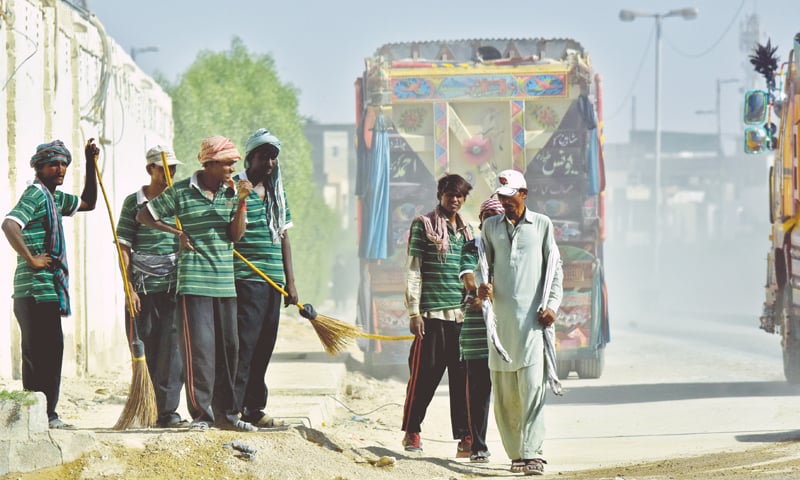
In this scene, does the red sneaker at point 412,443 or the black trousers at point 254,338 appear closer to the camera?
the black trousers at point 254,338

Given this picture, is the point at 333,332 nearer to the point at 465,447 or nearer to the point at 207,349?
the point at 465,447

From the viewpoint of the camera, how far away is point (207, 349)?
874cm

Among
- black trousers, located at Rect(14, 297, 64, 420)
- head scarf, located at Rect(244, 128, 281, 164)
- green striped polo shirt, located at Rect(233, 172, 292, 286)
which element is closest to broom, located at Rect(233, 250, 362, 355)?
green striped polo shirt, located at Rect(233, 172, 292, 286)

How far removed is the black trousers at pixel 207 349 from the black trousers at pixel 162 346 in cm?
52

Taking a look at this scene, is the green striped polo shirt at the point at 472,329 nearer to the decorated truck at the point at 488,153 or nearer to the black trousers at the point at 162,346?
the black trousers at the point at 162,346

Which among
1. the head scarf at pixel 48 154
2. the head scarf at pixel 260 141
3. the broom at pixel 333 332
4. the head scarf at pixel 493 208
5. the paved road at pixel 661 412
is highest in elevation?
the head scarf at pixel 260 141

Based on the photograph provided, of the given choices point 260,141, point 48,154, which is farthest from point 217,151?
point 48,154

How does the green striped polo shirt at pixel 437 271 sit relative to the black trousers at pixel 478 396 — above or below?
above

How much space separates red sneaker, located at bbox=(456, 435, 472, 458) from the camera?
9.83 metres

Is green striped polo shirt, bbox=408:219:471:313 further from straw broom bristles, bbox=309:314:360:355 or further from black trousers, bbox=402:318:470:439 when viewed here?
straw broom bristles, bbox=309:314:360:355

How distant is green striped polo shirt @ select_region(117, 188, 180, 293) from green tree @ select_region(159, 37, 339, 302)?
Result: 84.8 ft

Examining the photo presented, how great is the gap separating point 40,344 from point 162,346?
90 cm

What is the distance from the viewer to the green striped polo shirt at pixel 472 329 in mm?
9367

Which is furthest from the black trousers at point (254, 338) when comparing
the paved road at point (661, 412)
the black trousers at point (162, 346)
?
the paved road at point (661, 412)
